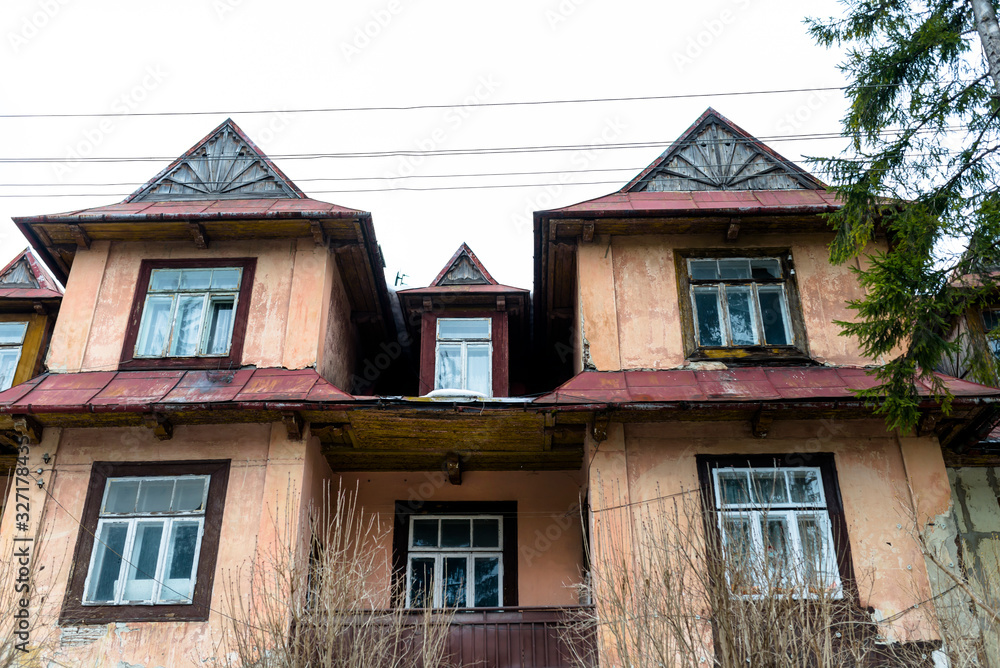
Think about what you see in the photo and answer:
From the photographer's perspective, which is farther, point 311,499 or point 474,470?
point 474,470

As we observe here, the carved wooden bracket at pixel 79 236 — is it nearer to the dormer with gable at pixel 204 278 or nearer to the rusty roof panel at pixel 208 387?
the dormer with gable at pixel 204 278

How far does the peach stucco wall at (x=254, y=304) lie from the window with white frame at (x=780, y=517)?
622cm

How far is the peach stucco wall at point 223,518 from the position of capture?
35.9 ft

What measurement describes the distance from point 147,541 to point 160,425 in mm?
1550

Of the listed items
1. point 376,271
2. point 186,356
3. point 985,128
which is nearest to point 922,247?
point 985,128

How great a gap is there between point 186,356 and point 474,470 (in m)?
4.83

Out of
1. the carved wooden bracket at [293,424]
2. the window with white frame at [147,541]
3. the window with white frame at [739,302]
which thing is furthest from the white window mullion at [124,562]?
the window with white frame at [739,302]

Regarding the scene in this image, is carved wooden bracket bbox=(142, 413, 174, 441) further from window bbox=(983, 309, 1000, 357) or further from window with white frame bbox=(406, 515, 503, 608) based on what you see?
window bbox=(983, 309, 1000, 357)

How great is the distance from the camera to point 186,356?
43.5ft

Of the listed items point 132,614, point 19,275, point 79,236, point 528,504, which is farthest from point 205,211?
point 528,504

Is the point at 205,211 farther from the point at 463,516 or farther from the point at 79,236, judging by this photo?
the point at 463,516

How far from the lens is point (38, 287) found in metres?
15.2

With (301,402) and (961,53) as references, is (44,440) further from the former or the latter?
(961,53)

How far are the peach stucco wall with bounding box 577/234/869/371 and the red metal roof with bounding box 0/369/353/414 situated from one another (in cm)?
391
